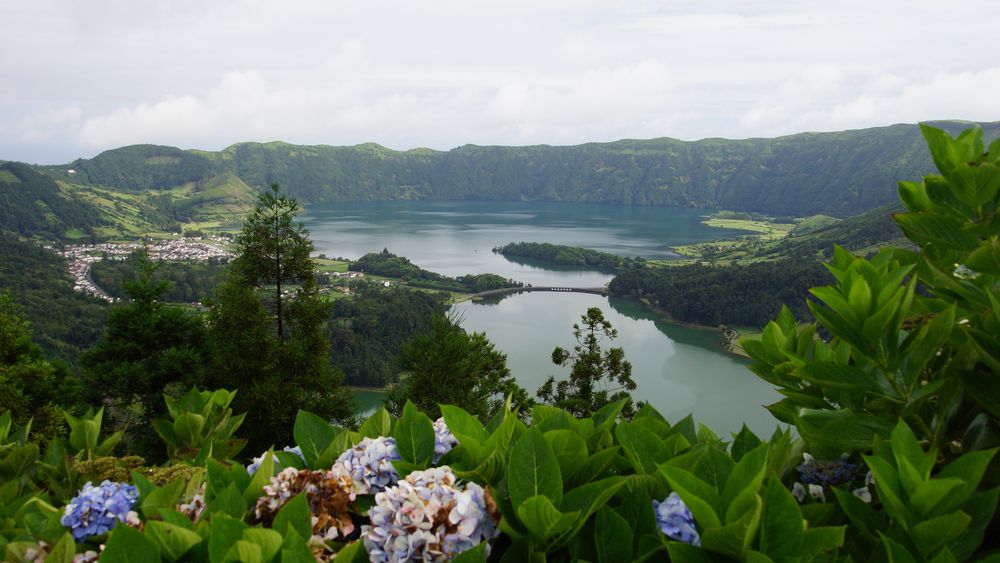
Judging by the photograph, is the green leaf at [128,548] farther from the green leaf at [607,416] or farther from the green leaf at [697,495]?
the green leaf at [607,416]

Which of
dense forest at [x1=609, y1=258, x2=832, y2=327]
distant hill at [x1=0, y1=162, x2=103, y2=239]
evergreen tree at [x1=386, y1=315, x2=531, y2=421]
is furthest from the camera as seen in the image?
distant hill at [x1=0, y1=162, x2=103, y2=239]

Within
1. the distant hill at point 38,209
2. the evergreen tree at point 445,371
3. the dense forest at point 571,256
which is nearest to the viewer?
the evergreen tree at point 445,371

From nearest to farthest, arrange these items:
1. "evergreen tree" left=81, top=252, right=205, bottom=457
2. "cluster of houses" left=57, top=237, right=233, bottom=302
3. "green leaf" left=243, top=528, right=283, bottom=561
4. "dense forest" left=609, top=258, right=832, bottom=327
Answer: "green leaf" left=243, top=528, right=283, bottom=561 → "evergreen tree" left=81, top=252, right=205, bottom=457 → "dense forest" left=609, top=258, right=832, bottom=327 → "cluster of houses" left=57, top=237, right=233, bottom=302

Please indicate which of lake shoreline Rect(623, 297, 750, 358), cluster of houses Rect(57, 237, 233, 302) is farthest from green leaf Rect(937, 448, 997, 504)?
cluster of houses Rect(57, 237, 233, 302)

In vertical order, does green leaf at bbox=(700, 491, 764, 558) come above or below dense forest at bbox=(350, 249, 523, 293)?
above

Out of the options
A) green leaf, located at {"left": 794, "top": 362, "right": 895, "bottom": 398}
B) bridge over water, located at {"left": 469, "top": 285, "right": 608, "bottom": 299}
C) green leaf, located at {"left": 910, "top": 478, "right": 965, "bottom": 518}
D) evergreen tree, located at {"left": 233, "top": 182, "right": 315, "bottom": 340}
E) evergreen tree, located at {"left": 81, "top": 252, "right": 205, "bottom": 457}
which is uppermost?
green leaf, located at {"left": 794, "top": 362, "right": 895, "bottom": 398}

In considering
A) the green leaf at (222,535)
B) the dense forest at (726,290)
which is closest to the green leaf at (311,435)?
the green leaf at (222,535)

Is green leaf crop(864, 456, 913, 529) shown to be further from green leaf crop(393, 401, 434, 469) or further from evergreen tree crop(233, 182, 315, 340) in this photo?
evergreen tree crop(233, 182, 315, 340)

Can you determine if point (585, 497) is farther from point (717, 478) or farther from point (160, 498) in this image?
point (160, 498)
